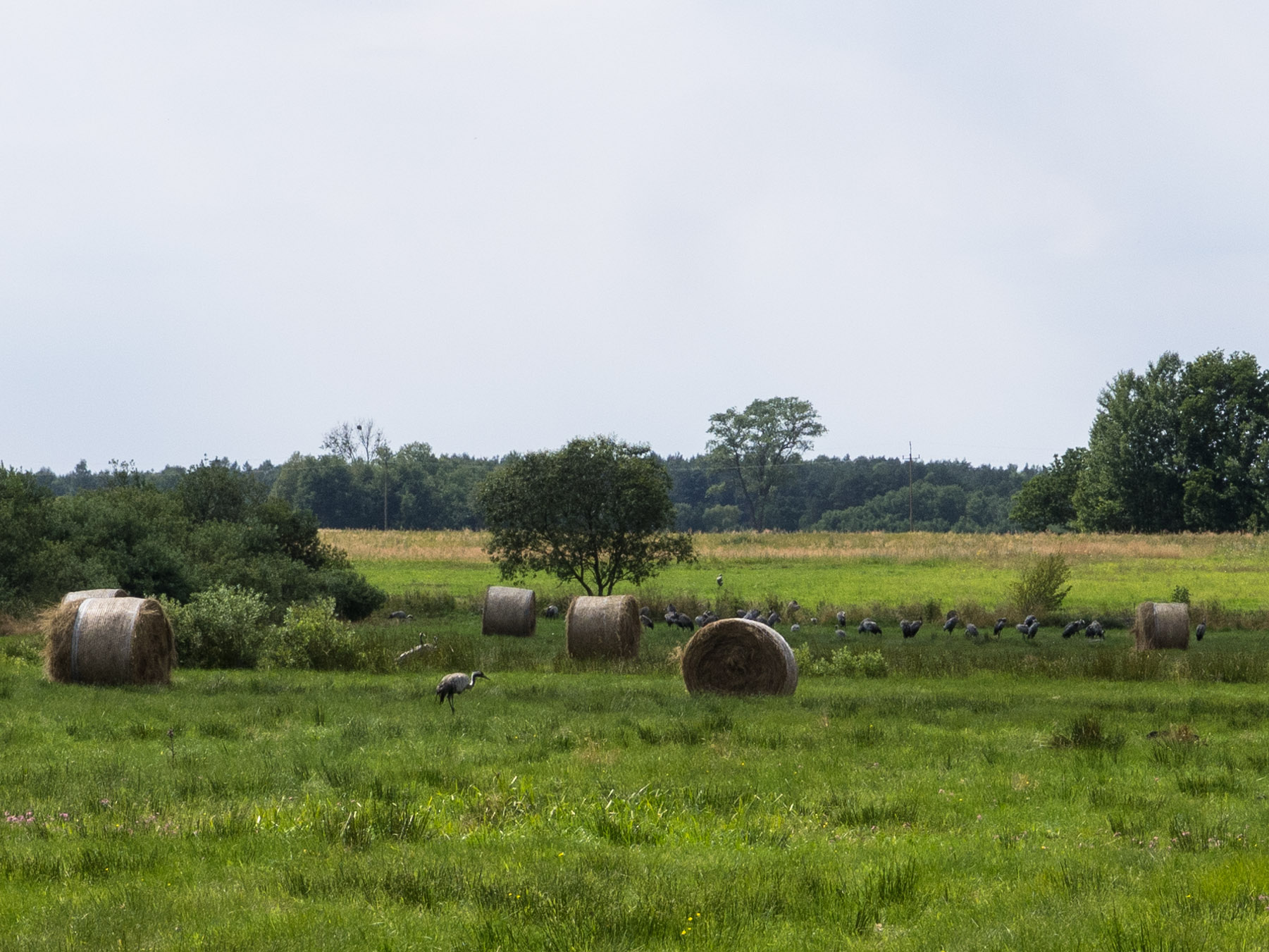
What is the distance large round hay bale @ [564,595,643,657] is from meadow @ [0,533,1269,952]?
264 inches

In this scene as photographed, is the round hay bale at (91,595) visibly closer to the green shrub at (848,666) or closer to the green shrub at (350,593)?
the green shrub at (848,666)

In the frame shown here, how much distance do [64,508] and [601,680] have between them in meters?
22.2

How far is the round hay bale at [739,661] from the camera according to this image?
21766mm

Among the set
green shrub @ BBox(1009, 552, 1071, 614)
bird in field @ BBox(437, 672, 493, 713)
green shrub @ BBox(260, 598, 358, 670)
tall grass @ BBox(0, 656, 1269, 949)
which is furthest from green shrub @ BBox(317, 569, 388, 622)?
bird in field @ BBox(437, 672, 493, 713)

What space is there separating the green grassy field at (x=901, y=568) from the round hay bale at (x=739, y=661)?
91.1 feet

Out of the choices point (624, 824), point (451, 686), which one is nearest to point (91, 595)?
point (451, 686)

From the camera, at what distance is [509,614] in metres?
36.2

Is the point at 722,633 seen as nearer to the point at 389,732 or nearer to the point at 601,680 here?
the point at 601,680

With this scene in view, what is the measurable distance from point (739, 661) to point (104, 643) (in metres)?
11.3

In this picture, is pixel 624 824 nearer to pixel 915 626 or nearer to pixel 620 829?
pixel 620 829

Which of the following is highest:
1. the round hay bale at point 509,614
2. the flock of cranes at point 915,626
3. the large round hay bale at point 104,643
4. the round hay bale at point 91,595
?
the round hay bale at point 91,595

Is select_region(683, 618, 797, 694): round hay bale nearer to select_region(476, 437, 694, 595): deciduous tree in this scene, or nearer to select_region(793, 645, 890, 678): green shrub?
select_region(793, 645, 890, 678): green shrub

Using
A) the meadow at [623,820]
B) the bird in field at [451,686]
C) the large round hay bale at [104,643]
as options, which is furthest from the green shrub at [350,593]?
the bird in field at [451,686]

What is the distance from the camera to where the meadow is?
7.84m
